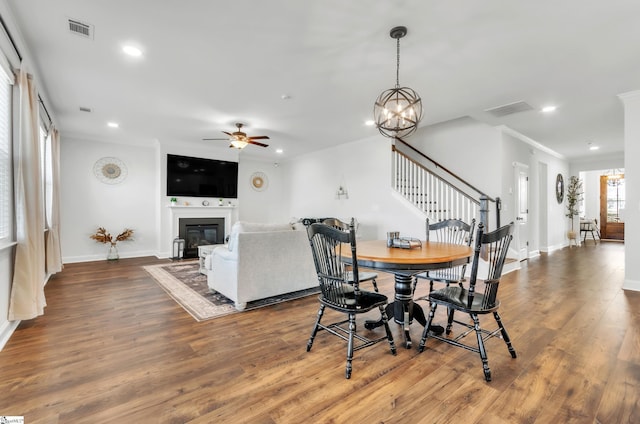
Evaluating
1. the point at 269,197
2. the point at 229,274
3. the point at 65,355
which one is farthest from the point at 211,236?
the point at 65,355

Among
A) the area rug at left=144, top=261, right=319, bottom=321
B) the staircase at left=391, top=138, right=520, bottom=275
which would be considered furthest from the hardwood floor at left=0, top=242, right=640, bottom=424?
the staircase at left=391, top=138, right=520, bottom=275

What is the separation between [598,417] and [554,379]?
0.36 m

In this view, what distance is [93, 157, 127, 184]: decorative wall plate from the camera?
657 centimetres

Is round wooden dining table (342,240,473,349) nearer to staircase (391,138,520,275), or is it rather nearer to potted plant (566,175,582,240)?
staircase (391,138,520,275)

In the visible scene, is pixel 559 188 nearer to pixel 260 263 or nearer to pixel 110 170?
pixel 260 263

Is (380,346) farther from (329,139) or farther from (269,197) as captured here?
(269,197)

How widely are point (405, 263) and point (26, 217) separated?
3329 mm

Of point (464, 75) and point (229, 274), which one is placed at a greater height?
point (464, 75)

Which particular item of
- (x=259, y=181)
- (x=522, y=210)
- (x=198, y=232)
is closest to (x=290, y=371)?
(x=198, y=232)

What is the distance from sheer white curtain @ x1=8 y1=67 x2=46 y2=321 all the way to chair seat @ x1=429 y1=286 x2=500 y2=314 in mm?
3531

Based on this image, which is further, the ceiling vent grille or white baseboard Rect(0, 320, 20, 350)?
the ceiling vent grille

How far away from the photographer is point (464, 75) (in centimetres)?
352

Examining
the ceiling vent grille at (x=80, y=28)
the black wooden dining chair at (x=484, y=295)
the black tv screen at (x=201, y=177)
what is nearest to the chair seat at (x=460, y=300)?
the black wooden dining chair at (x=484, y=295)

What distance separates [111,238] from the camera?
6.51 metres
